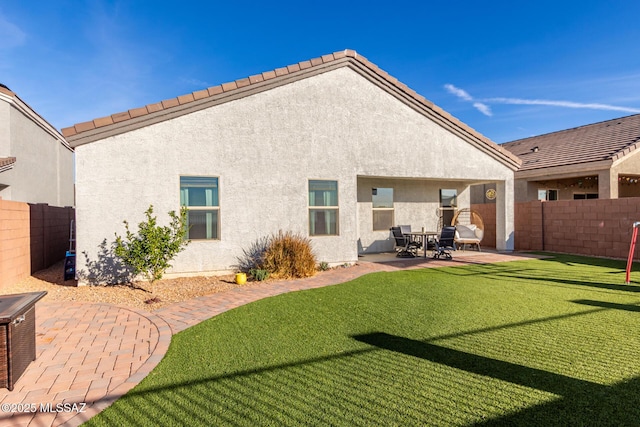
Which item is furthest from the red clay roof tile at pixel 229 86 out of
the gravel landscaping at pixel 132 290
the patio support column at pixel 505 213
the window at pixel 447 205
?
the patio support column at pixel 505 213

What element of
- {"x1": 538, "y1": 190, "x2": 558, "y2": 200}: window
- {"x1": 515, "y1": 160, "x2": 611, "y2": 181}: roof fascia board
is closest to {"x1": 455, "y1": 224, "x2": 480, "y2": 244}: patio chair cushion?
{"x1": 515, "y1": 160, "x2": 611, "y2": 181}: roof fascia board

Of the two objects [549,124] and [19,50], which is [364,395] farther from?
[549,124]

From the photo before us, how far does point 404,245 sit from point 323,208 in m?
3.95

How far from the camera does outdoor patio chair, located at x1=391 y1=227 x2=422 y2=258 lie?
12.4m

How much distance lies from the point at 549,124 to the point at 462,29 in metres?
14.1

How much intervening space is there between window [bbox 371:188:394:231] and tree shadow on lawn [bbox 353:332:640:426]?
10.0 metres

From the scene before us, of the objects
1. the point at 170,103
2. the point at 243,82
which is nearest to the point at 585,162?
the point at 243,82

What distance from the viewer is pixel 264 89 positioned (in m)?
9.43

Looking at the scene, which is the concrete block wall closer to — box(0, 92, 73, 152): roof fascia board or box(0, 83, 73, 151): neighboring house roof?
box(0, 83, 73, 151): neighboring house roof

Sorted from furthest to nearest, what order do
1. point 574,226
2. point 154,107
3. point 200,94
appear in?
point 574,226, point 200,94, point 154,107

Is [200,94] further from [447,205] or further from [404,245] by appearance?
[447,205]

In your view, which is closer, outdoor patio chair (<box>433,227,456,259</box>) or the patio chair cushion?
outdoor patio chair (<box>433,227,456,259</box>)

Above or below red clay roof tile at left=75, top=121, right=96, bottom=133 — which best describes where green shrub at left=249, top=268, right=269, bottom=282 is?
below

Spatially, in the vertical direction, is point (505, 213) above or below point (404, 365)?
above
